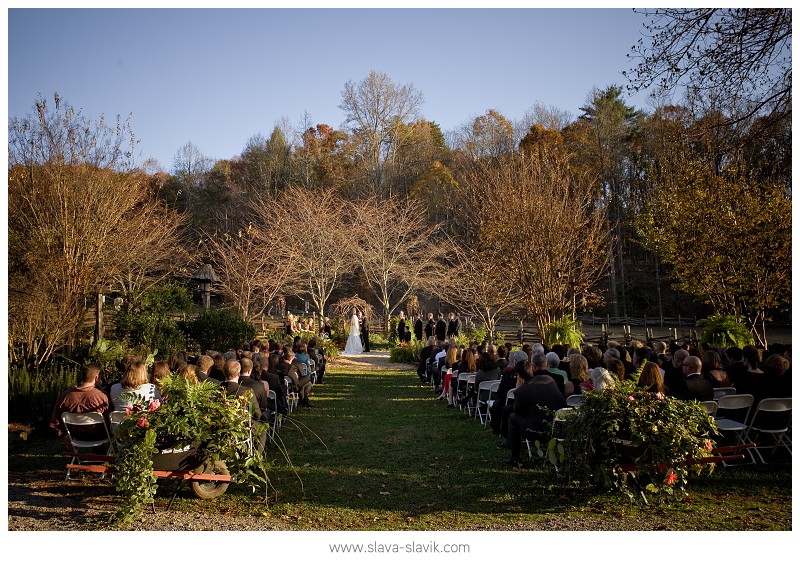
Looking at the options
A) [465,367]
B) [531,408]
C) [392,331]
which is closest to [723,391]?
[531,408]

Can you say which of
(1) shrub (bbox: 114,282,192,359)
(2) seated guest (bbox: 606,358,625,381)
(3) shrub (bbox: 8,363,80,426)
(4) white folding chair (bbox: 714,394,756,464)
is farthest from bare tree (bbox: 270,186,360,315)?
(4) white folding chair (bbox: 714,394,756,464)

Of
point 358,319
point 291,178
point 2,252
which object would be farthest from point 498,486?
point 291,178

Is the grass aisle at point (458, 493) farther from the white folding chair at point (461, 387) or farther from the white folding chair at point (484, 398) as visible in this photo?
the white folding chair at point (461, 387)

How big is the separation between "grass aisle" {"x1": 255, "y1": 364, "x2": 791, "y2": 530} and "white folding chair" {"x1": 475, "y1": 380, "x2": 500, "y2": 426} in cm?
67

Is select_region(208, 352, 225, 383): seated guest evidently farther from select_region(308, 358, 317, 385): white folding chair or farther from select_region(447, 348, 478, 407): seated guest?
select_region(308, 358, 317, 385): white folding chair

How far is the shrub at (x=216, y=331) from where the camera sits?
56.2ft

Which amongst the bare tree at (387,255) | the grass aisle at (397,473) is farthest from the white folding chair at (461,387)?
the bare tree at (387,255)

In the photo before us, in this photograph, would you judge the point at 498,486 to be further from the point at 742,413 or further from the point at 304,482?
the point at 742,413

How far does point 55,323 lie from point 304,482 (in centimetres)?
726

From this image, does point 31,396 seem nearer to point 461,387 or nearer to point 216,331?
point 461,387

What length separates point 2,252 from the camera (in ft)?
20.8

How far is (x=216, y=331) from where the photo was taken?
17.2 metres

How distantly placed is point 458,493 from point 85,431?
379 cm

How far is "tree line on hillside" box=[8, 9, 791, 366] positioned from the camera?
1112 centimetres
